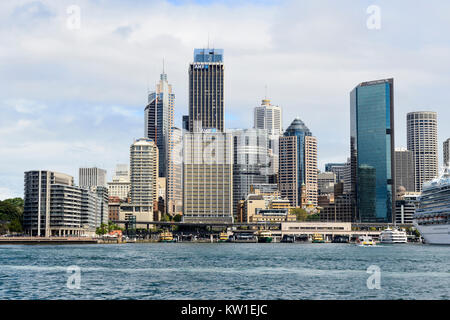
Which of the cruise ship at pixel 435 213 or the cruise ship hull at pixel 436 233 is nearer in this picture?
the cruise ship hull at pixel 436 233

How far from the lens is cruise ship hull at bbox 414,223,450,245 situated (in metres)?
170

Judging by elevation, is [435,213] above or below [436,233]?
above

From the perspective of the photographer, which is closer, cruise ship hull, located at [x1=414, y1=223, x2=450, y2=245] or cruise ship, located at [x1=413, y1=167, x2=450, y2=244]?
cruise ship hull, located at [x1=414, y1=223, x2=450, y2=245]

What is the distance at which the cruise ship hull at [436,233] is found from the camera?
557ft

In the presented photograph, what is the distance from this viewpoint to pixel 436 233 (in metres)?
177

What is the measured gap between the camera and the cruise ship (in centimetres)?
17262

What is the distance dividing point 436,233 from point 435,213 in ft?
20.0

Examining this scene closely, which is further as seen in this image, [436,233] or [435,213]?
[435,213]
